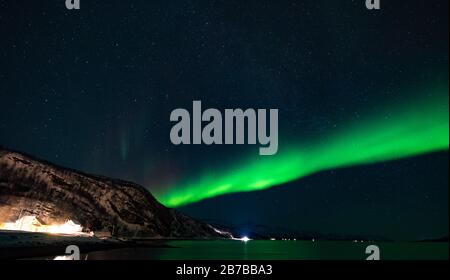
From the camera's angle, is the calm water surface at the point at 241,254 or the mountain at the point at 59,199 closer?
the calm water surface at the point at 241,254

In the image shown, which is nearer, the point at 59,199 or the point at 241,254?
the point at 241,254

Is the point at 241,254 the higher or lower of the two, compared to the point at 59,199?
lower

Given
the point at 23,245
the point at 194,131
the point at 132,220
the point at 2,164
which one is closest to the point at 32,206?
the point at 2,164

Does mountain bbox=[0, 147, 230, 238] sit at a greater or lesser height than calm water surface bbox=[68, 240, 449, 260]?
greater

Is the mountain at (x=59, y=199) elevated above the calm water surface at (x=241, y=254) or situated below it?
above

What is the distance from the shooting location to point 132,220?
19425 centimetres

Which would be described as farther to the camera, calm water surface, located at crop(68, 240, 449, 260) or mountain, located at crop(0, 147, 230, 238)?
mountain, located at crop(0, 147, 230, 238)
